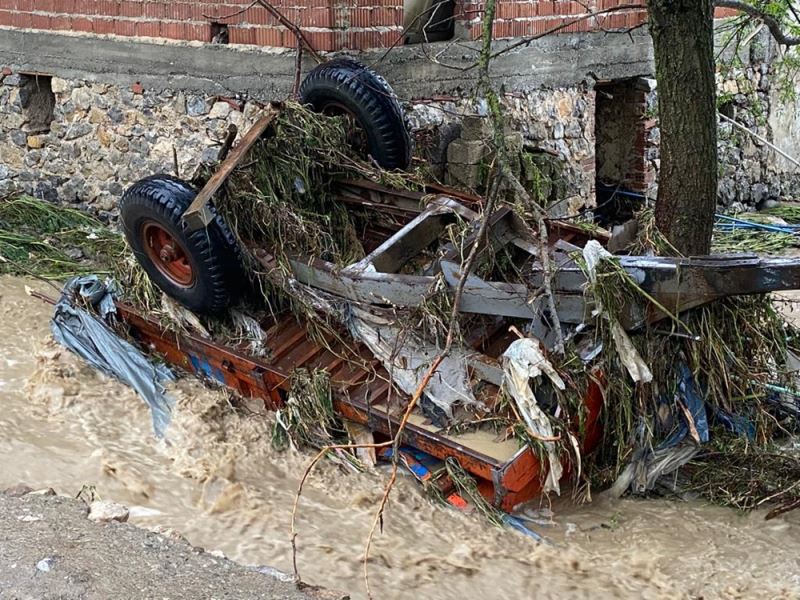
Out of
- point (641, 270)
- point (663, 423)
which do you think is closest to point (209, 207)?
point (641, 270)

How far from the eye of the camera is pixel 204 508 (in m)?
5.23

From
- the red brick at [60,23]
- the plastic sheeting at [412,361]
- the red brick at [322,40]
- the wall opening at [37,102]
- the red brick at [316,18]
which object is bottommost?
the plastic sheeting at [412,361]

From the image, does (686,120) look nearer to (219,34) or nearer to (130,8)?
(219,34)

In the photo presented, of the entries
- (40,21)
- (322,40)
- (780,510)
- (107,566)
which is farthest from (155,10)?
(780,510)

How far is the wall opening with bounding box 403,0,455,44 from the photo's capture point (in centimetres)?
857

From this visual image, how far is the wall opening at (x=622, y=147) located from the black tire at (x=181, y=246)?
550 centimetres

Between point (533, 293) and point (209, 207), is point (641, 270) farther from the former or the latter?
point (209, 207)

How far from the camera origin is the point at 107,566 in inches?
156

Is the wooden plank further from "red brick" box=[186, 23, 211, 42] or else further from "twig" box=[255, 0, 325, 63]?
"red brick" box=[186, 23, 211, 42]

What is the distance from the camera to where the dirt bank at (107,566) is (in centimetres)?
380

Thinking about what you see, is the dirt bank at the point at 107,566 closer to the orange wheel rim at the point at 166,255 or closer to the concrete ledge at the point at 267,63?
the orange wheel rim at the point at 166,255

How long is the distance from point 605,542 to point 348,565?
1.39m

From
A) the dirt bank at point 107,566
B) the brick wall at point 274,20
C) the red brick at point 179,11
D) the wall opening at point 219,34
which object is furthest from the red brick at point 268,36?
the dirt bank at point 107,566

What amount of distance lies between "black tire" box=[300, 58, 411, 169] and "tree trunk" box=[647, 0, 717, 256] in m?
2.21
